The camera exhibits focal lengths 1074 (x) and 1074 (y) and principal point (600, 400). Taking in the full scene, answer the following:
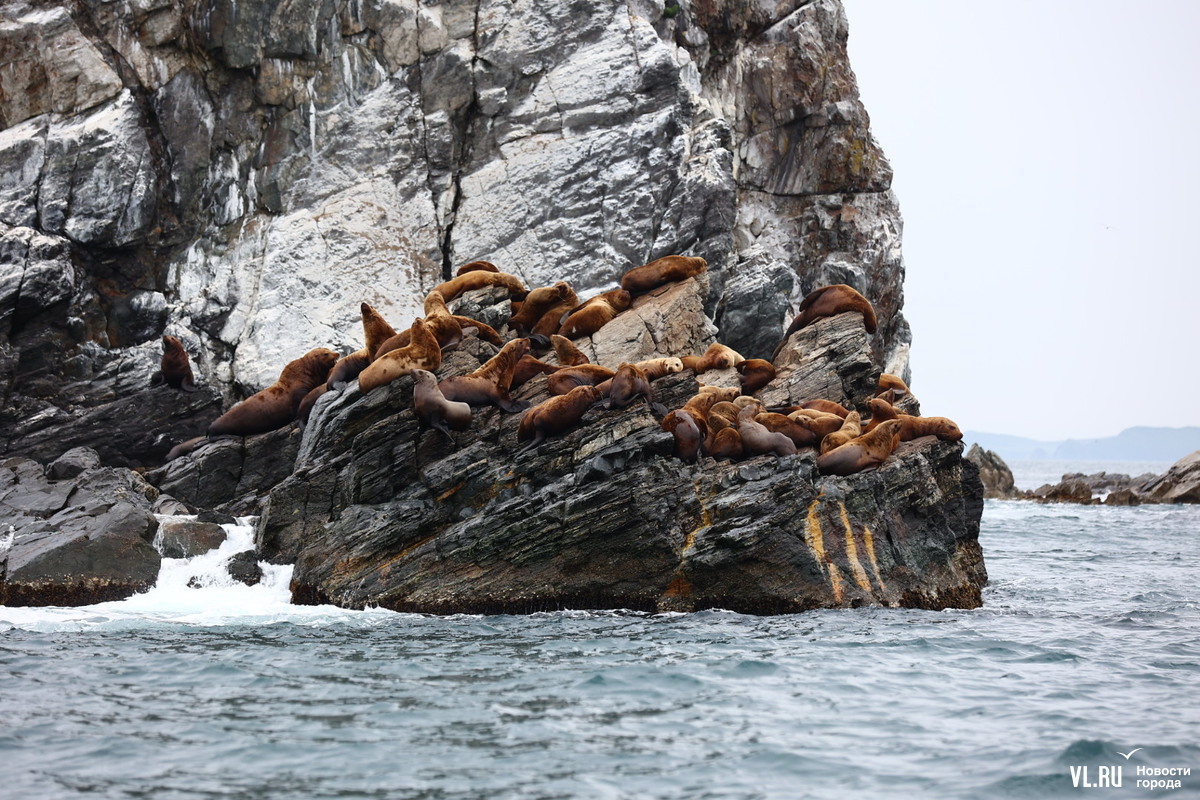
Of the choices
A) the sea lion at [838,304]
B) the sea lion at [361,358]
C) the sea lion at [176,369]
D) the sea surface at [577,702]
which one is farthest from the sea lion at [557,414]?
the sea lion at [176,369]

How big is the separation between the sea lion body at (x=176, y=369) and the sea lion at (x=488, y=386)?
7.19 m

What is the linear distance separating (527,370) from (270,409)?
4.39 meters

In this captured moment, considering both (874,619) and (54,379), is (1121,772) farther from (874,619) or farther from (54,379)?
(54,379)

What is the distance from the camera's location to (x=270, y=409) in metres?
16.3

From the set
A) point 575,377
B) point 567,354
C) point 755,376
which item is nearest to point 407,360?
point 575,377

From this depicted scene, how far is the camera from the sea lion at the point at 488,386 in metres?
13.8

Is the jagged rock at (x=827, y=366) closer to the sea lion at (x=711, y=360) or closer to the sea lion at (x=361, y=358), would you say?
the sea lion at (x=711, y=360)

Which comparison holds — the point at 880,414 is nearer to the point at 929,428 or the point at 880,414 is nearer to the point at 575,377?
the point at 929,428

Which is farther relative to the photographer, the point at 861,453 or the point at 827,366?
the point at 827,366

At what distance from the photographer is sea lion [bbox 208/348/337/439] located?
1634 centimetres

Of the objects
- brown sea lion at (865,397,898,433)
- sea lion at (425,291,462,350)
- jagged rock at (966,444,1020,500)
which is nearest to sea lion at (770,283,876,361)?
brown sea lion at (865,397,898,433)

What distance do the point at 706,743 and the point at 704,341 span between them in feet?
36.9

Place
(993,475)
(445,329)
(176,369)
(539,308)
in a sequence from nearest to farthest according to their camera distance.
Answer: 1. (445,329)
2. (539,308)
3. (176,369)
4. (993,475)

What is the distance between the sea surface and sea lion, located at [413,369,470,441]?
255 centimetres
